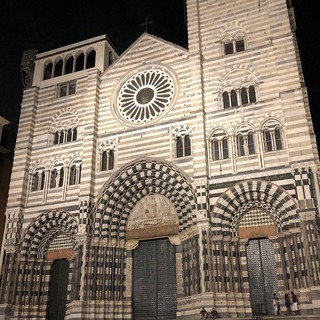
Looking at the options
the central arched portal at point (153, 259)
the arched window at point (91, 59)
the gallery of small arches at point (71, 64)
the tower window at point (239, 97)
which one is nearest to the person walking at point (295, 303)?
the central arched portal at point (153, 259)

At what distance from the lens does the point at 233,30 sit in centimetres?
1933

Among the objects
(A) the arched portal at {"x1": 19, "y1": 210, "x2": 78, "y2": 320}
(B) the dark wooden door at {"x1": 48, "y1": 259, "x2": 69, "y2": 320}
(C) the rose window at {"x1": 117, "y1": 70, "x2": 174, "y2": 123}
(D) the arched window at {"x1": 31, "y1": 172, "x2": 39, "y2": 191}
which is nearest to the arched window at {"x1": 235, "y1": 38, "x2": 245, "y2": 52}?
(C) the rose window at {"x1": 117, "y1": 70, "x2": 174, "y2": 123}

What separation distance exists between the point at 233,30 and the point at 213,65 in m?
2.15

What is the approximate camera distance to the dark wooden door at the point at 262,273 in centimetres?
1516

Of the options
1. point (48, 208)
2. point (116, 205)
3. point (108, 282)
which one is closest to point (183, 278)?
point (108, 282)

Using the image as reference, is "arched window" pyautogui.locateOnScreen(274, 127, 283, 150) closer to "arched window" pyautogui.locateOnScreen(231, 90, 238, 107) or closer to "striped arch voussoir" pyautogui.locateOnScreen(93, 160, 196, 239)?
"arched window" pyautogui.locateOnScreen(231, 90, 238, 107)

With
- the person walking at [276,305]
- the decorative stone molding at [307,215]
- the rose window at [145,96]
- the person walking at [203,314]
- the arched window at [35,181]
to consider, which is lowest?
the person walking at [203,314]

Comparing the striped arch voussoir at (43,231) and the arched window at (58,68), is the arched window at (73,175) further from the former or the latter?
the arched window at (58,68)

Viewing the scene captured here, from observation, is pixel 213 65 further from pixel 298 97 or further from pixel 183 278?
pixel 183 278

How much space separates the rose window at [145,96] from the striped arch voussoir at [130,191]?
2.70 meters

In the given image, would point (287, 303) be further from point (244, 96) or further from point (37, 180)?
point (37, 180)

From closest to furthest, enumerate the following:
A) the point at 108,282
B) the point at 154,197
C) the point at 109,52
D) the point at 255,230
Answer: the point at 255,230 → the point at 108,282 → the point at 154,197 → the point at 109,52

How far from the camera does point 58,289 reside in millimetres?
18938

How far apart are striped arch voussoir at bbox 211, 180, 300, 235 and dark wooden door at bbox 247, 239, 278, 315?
1003 millimetres
